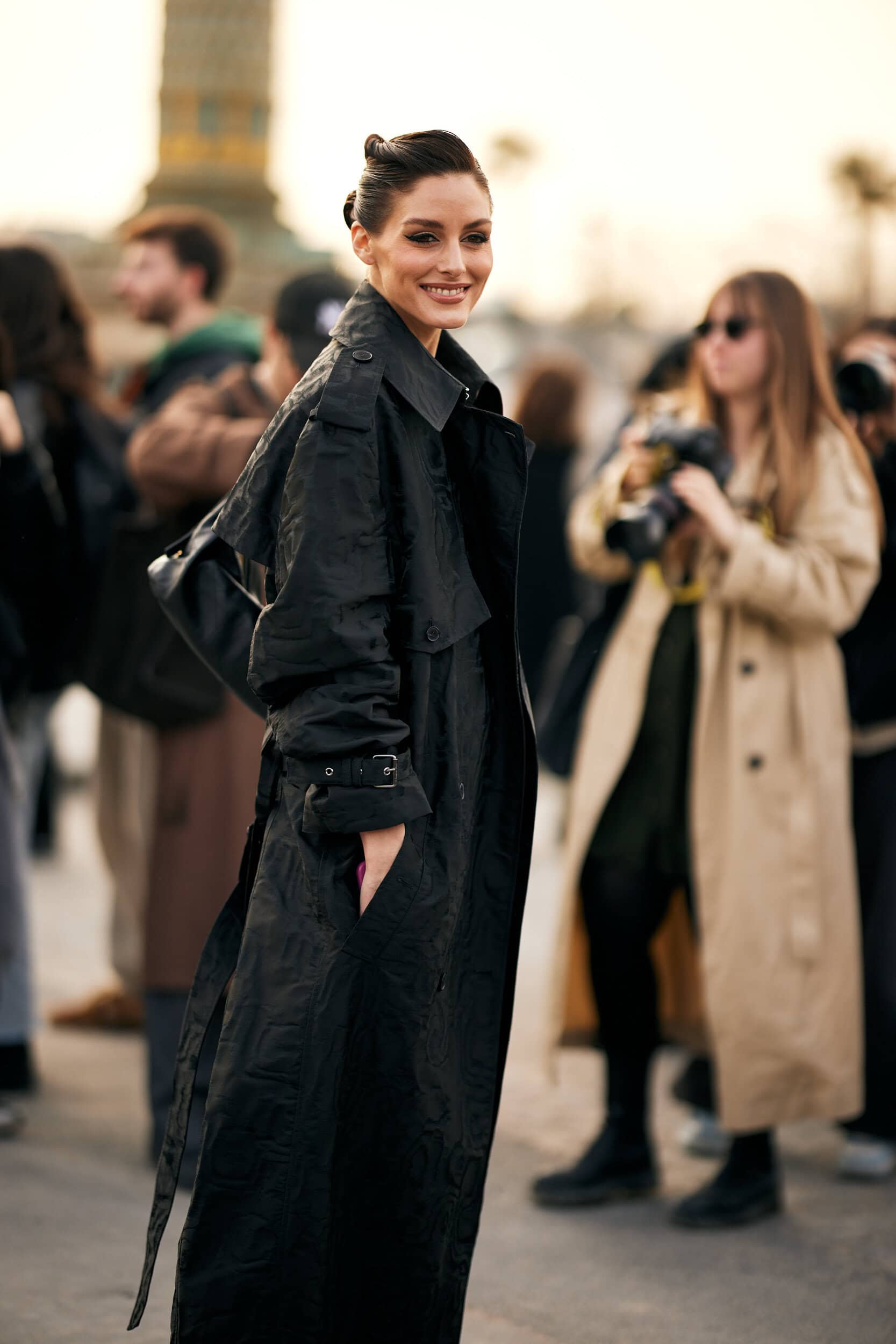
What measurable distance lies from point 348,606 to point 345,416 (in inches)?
10.7

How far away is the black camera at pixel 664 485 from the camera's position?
3.74 m

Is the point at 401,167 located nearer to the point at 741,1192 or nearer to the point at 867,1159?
the point at 741,1192

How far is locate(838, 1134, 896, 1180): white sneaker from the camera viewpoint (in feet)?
13.6

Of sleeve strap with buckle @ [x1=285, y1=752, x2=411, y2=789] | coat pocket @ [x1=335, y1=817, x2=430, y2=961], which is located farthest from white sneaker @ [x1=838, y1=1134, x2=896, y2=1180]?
sleeve strap with buckle @ [x1=285, y1=752, x2=411, y2=789]

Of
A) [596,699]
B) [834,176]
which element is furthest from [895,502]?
[834,176]

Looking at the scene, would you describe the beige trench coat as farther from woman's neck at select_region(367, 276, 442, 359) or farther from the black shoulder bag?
the black shoulder bag

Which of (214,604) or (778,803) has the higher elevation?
(214,604)

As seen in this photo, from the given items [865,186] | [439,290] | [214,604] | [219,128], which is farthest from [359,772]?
[865,186]

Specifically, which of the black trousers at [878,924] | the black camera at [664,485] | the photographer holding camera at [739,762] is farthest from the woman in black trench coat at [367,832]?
the black trousers at [878,924]

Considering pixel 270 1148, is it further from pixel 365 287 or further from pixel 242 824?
pixel 242 824

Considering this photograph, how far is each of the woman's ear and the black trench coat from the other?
5 cm

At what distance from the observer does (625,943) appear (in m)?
3.94

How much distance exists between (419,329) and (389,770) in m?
0.71

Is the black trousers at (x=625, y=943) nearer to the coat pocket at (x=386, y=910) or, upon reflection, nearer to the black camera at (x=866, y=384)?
the black camera at (x=866, y=384)
